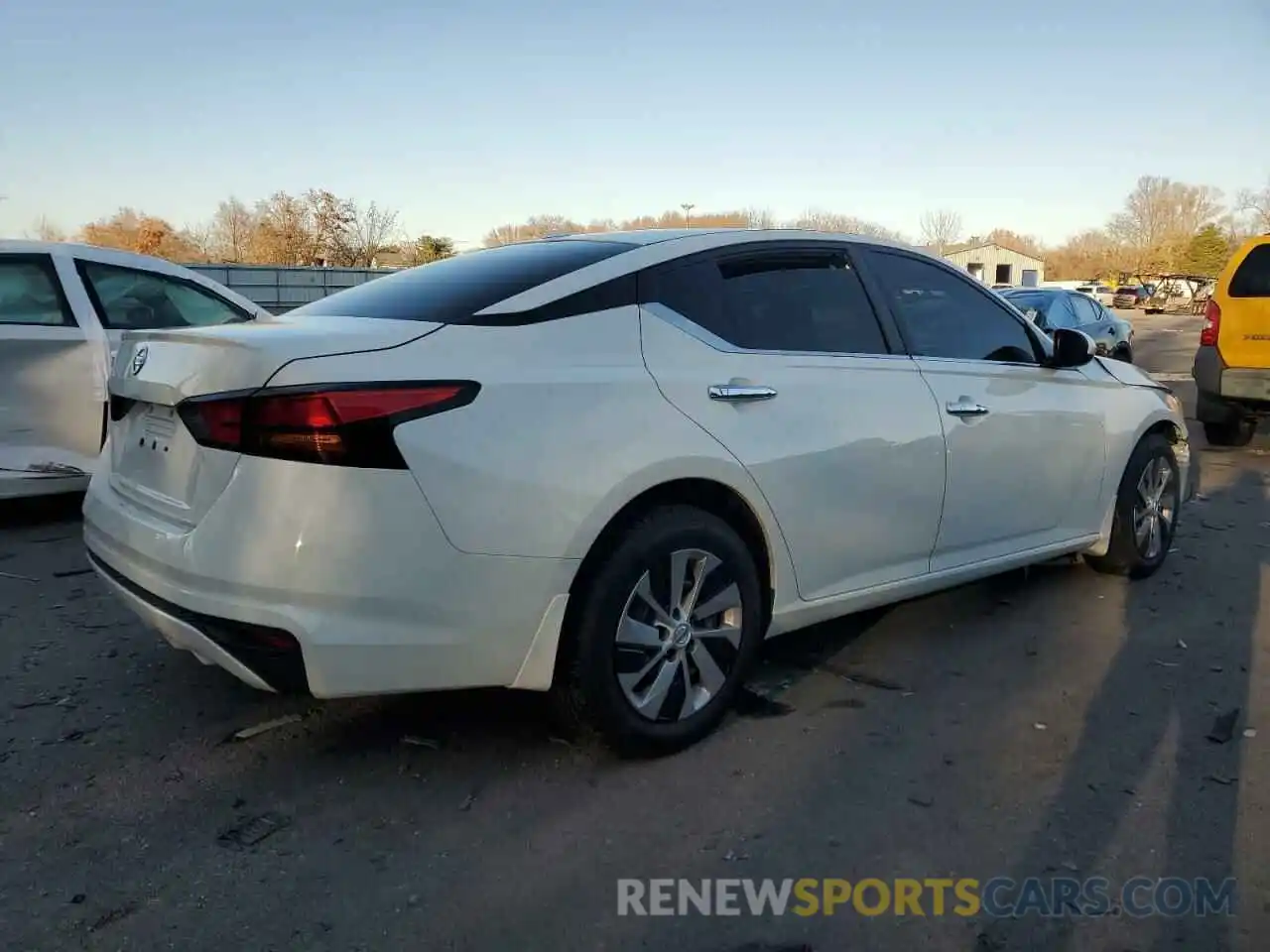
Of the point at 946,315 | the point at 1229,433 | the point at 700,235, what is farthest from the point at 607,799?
the point at 1229,433

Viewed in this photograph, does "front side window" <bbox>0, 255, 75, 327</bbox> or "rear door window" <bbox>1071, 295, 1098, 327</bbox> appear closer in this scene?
"front side window" <bbox>0, 255, 75, 327</bbox>

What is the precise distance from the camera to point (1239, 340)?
865 centimetres

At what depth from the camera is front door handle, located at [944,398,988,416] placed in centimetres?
394

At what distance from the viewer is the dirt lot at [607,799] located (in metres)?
2.39

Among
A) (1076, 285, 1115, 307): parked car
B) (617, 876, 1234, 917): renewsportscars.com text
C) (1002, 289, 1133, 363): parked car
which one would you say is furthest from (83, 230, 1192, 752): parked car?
(1076, 285, 1115, 307): parked car

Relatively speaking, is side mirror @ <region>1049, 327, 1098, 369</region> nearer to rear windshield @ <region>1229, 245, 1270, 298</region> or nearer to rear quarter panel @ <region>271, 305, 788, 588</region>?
rear quarter panel @ <region>271, 305, 788, 588</region>

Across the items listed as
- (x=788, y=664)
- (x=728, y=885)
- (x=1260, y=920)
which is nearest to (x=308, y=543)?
(x=728, y=885)

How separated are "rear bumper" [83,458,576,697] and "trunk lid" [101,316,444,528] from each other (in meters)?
0.10

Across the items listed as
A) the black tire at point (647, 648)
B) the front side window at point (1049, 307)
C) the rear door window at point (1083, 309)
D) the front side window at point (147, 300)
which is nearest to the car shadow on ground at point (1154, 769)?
the black tire at point (647, 648)

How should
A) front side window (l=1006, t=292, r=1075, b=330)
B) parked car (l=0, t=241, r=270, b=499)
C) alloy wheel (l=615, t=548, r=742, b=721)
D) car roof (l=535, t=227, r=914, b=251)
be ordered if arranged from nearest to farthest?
alloy wheel (l=615, t=548, r=742, b=721)
car roof (l=535, t=227, r=914, b=251)
parked car (l=0, t=241, r=270, b=499)
front side window (l=1006, t=292, r=1075, b=330)

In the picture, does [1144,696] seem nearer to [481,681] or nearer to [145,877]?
[481,681]

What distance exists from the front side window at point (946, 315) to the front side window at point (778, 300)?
0.62 ft

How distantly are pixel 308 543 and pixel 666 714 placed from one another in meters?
1.21

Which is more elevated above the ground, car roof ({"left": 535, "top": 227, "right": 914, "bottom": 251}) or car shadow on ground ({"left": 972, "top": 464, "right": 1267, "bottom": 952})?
car roof ({"left": 535, "top": 227, "right": 914, "bottom": 251})
